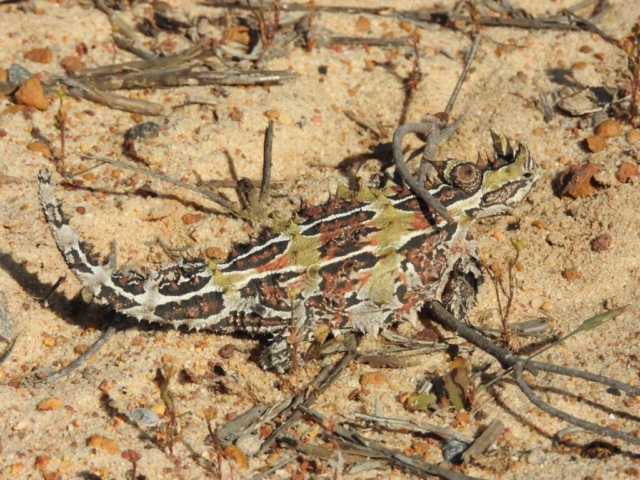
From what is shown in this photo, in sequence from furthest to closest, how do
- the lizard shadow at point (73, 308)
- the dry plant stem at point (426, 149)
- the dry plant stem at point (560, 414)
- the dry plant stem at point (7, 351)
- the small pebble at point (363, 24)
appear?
1. the small pebble at point (363, 24)
2. the lizard shadow at point (73, 308)
3. the dry plant stem at point (7, 351)
4. the dry plant stem at point (426, 149)
5. the dry plant stem at point (560, 414)

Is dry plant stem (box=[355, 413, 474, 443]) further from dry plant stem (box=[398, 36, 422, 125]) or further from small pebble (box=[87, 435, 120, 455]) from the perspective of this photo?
dry plant stem (box=[398, 36, 422, 125])

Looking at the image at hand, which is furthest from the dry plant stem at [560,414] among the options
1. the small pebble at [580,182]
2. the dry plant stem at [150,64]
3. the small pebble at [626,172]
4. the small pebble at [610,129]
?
the dry plant stem at [150,64]

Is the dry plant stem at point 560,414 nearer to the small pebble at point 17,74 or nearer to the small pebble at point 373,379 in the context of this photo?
the small pebble at point 373,379

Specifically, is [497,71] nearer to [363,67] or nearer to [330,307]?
→ [363,67]

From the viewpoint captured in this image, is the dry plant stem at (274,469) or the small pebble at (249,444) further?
the small pebble at (249,444)

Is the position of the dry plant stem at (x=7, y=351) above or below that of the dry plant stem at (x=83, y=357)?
below

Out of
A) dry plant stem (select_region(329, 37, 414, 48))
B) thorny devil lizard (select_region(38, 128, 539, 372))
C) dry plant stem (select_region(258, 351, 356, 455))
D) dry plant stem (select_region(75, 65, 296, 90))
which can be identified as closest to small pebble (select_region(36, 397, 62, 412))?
thorny devil lizard (select_region(38, 128, 539, 372))
